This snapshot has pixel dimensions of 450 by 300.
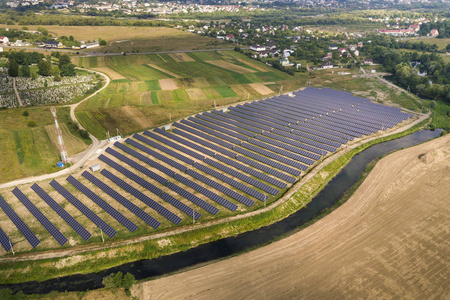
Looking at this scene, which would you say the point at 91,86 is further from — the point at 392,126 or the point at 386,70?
the point at 386,70

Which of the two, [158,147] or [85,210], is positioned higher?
[158,147]

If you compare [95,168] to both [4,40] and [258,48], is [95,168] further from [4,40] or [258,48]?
[4,40]

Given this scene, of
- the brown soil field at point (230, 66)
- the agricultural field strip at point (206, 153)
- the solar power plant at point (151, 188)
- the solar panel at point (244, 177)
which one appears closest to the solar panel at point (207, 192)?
the agricultural field strip at point (206, 153)

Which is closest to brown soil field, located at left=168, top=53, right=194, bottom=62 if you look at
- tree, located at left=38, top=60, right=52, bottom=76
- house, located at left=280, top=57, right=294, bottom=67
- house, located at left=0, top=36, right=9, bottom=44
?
house, located at left=280, top=57, right=294, bottom=67

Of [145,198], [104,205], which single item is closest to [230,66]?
[145,198]

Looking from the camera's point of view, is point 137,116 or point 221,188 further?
point 137,116

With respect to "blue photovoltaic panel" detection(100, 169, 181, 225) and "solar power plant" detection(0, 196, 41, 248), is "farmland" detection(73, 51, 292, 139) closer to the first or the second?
"blue photovoltaic panel" detection(100, 169, 181, 225)
